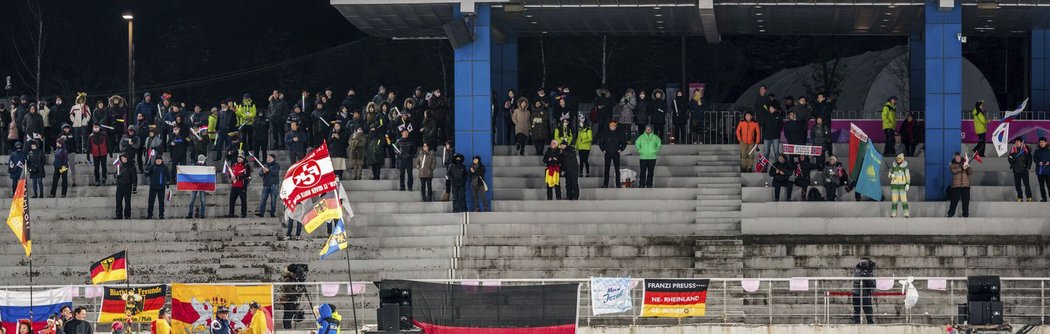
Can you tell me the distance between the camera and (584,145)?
41469 mm

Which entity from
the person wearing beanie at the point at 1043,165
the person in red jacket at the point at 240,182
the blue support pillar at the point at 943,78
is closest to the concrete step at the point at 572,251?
the person in red jacket at the point at 240,182

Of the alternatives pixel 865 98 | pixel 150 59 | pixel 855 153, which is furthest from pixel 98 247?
pixel 150 59

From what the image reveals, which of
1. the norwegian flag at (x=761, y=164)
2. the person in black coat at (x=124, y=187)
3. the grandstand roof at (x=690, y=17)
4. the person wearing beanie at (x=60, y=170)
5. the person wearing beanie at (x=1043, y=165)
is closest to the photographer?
the person wearing beanie at (x=1043, y=165)

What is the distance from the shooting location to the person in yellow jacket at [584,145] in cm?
4144

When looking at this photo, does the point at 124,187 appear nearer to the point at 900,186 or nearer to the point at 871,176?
the point at 871,176

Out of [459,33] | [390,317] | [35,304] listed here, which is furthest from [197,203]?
[390,317]

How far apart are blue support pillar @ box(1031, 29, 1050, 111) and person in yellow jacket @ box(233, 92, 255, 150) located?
1860 centimetres

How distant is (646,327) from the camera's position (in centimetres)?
3183

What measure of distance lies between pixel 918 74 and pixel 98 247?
1984 cm

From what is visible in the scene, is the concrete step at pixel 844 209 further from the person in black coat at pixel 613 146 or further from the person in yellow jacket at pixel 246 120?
the person in yellow jacket at pixel 246 120

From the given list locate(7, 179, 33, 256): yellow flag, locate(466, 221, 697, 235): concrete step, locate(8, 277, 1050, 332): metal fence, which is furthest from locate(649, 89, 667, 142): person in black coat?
locate(7, 179, 33, 256): yellow flag

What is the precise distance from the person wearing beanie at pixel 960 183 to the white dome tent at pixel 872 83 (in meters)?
15.9

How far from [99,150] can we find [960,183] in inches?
701

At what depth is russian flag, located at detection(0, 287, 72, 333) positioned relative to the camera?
31.3 metres
